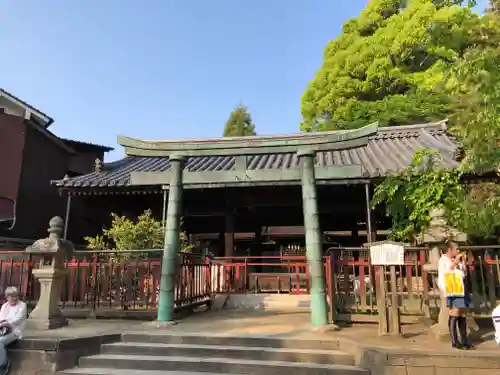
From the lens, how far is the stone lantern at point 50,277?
6.85m

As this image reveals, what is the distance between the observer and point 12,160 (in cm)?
1438

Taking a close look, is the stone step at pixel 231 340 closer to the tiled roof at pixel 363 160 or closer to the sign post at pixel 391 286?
the sign post at pixel 391 286

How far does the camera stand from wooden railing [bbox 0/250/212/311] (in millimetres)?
8336

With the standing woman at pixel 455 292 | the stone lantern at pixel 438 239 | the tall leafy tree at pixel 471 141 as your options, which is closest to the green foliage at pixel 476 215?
the tall leafy tree at pixel 471 141

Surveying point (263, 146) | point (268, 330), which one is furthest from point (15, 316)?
point (263, 146)

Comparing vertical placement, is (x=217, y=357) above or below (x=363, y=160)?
below

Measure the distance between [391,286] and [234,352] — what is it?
2.83 meters

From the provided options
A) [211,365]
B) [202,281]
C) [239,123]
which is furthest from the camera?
[239,123]

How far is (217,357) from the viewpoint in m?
5.73

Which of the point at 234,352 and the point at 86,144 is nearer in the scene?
the point at 234,352

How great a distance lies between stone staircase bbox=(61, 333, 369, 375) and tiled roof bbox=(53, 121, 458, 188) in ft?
22.1

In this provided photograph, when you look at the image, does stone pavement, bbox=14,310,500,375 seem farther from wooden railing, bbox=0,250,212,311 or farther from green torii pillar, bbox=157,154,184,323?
wooden railing, bbox=0,250,212,311

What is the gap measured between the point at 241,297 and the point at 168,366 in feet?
16.2

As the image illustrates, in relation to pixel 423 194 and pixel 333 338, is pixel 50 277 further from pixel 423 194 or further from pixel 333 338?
pixel 423 194
